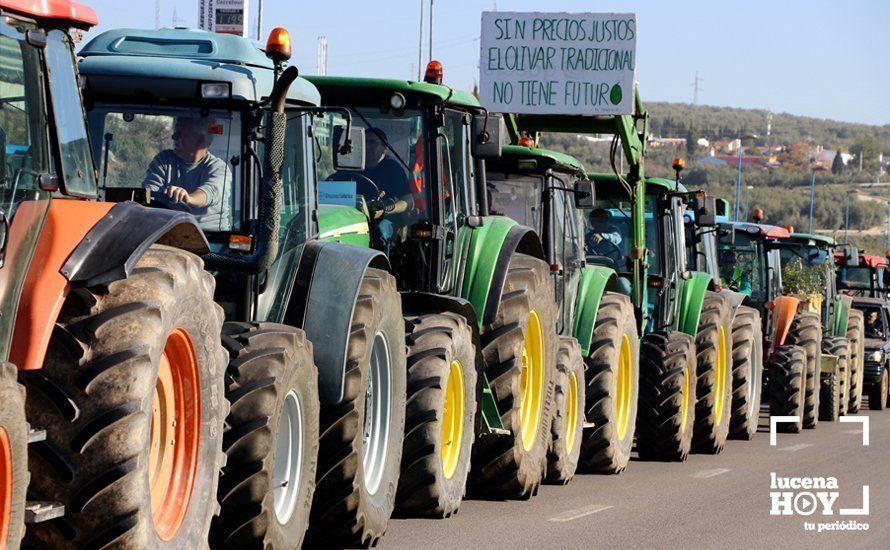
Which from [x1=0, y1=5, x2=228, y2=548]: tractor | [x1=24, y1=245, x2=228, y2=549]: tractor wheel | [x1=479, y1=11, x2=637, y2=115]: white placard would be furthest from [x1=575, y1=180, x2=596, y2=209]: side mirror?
[x1=24, y1=245, x2=228, y2=549]: tractor wheel

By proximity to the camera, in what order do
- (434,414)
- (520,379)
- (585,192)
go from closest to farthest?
(434,414), (520,379), (585,192)

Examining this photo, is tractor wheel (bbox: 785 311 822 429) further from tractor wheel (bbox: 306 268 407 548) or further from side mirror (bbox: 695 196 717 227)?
tractor wheel (bbox: 306 268 407 548)

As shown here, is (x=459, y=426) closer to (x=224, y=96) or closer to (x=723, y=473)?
(x=224, y=96)

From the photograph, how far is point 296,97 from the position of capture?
829 centimetres

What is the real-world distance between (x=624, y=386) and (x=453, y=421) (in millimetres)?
4627

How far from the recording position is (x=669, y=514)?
35.2 feet

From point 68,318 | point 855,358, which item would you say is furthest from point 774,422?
point 68,318

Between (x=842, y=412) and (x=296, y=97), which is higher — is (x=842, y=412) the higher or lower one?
the lower one

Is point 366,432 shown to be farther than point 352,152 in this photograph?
Yes

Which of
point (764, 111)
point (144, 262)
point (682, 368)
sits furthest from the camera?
point (764, 111)

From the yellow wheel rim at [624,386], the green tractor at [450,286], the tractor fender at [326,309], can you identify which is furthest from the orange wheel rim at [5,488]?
the yellow wheel rim at [624,386]

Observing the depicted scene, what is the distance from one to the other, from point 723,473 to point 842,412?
9929 mm

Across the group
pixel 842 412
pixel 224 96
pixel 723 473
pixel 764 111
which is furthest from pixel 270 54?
pixel 764 111

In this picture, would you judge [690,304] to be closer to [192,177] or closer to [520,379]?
[520,379]
